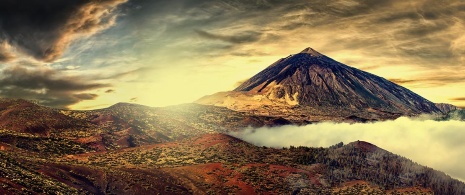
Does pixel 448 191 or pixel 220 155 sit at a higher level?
pixel 220 155

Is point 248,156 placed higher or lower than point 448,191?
higher

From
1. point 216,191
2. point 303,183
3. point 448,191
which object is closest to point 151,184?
point 216,191

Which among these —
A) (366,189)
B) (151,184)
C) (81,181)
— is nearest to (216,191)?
(151,184)

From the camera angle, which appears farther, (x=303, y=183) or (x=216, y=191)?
(x=303, y=183)

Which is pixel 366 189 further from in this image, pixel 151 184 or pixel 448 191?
pixel 151 184

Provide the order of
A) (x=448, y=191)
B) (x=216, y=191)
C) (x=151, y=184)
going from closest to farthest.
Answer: (x=151, y=184) < (x=216, y=191) < (x=448, y=191)

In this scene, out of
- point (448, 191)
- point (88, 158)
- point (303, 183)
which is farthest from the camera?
point (448, 191)

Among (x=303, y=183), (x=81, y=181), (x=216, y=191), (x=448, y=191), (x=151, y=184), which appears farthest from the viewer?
(x=448, y=191)

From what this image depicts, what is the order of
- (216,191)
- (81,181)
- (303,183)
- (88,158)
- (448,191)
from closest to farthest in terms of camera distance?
1. (81,181)
2. (216,191)
3. (303,183)
4. (88,158)
5. (448,191)

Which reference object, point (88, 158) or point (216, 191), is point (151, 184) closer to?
point (216, 191)
